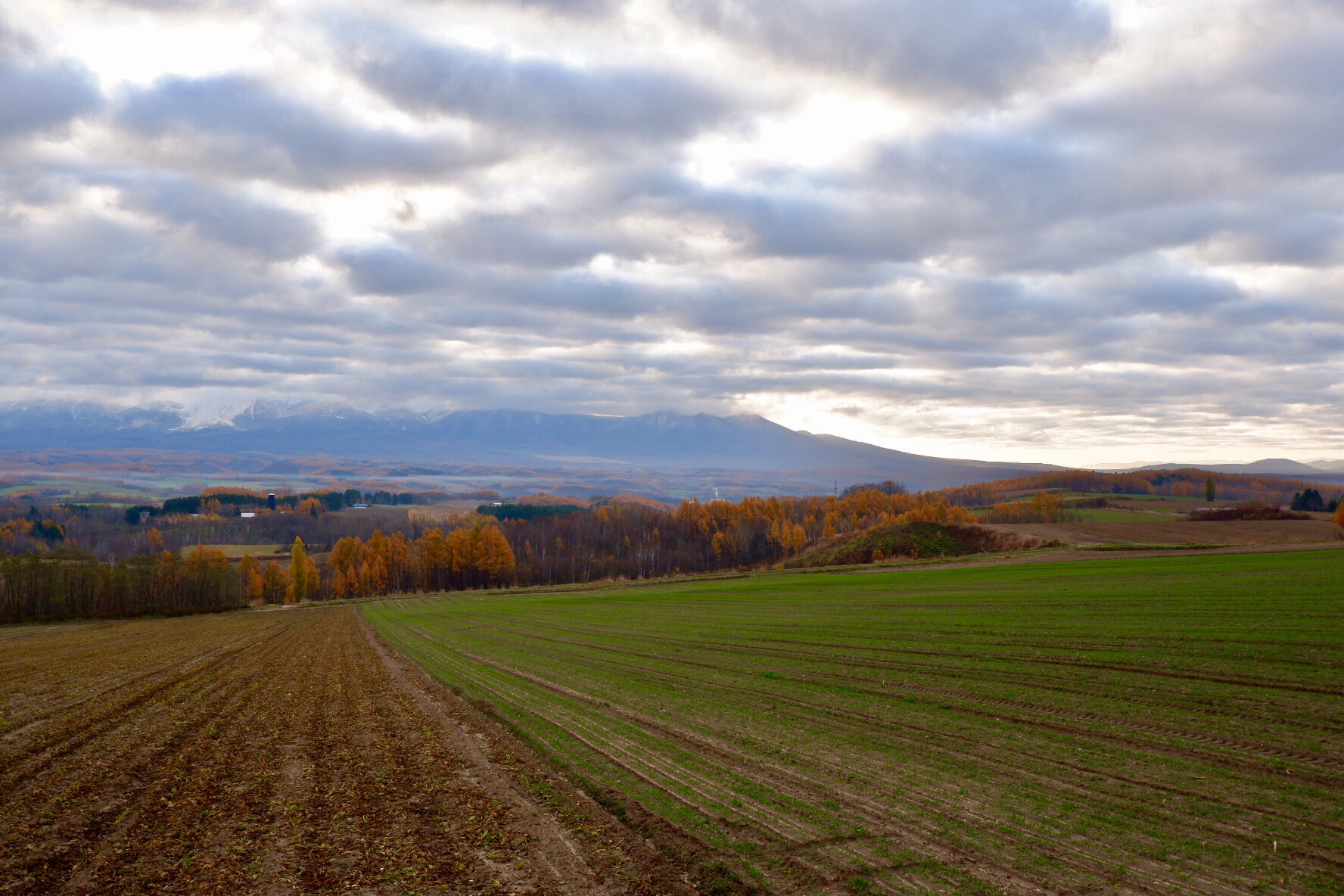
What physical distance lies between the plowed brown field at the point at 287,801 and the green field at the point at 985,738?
4.89ft

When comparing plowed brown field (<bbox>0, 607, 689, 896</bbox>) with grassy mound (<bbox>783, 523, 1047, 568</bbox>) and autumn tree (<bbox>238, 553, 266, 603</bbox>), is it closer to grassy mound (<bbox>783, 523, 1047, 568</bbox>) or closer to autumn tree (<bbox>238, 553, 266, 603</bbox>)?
grassy mound (<bbox>783, 523, 1047, 568</bbox>)

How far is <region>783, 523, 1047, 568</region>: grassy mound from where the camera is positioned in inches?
3538

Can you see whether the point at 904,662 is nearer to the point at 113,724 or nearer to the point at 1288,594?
the point at 1288,594

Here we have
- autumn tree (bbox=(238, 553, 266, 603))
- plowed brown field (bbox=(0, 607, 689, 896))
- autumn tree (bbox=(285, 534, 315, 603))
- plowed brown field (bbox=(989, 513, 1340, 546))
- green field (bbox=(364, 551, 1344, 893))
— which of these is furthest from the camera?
autumn tree (bbox=(238, 553, 266, 603))

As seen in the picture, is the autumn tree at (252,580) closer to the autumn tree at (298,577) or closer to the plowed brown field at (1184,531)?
the autumn tree at (298,577)

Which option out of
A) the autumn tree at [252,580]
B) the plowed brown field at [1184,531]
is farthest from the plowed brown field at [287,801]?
the autumn tree at [252,580]

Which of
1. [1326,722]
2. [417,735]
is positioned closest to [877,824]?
[1326,722]

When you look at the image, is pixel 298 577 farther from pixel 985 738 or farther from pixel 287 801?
pixel 985 738

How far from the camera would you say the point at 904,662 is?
24266 mm

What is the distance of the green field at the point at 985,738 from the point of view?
34.1 ft

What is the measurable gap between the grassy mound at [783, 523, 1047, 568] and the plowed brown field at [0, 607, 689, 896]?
75.2 m

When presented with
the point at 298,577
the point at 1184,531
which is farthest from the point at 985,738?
the point at 298,577

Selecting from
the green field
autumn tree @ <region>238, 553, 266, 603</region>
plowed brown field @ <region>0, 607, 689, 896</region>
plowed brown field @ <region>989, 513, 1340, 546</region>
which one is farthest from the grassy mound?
autumn tree @ <region>238, 553, 266, 603</region>

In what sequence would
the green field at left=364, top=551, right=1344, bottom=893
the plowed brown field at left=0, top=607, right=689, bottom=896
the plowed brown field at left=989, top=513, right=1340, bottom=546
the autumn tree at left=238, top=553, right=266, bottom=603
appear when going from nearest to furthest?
the green field at left=364, top=551, right=1344, bottom=893, the plowed brown field at left=0, top=607, right=689, bottom=896, the plowed brown field at left=989, top=513, right=1340, bottom=546, the autumn tree at left=238, top=553, right=266, bottom=603
